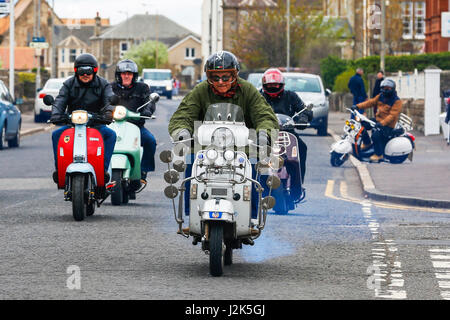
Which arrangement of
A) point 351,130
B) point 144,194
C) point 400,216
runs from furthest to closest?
point 351,130 < point 144,194 < point 400,216

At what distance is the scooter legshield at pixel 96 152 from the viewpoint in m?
12.9

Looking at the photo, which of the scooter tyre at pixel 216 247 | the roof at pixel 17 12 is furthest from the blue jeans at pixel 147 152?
the roof at pixel 17 12

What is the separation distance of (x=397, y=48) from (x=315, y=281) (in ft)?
236

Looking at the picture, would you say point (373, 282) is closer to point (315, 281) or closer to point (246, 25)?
point (315, 281)

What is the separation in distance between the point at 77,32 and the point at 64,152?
17575 cm

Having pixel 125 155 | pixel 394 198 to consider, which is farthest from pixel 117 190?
pixel 394 198

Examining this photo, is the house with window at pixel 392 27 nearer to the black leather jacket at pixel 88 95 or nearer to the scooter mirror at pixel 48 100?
the black leather jacket at pixel 88 95

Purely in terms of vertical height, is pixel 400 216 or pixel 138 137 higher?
pixel 138 137

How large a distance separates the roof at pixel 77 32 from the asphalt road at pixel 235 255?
167114 mm

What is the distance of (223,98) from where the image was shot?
966cm

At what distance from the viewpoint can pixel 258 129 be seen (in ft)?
30.7

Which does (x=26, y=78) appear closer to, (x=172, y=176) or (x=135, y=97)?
(x=135, y=97)
